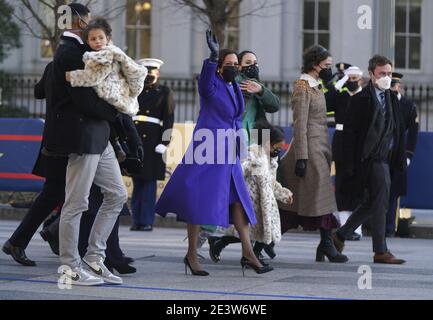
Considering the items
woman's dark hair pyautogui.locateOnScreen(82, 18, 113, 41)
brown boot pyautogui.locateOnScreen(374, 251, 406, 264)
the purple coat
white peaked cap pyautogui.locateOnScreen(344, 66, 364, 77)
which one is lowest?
brown boot pyautogui.locateOnScreen(374, 251, 406, 264)

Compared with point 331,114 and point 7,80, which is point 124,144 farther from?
point 7,80

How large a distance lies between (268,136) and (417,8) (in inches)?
703

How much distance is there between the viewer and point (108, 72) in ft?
27.3

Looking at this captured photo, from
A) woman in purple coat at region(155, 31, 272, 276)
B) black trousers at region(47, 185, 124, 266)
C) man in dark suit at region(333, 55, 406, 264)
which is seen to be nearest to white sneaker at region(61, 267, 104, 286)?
black trousers at region(47, 185, 124, 266)

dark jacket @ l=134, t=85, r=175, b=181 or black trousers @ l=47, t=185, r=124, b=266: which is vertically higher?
dark jacket @ l=134, t=85, r=175, b=181

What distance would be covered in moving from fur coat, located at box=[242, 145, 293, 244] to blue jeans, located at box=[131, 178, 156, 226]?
4.63m

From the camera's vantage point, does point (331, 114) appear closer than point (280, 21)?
Yes

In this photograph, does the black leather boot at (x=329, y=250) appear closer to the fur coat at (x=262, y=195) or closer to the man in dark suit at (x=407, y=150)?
the fur coat at (x=262, y=195)

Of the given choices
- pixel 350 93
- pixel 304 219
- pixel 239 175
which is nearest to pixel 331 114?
pixel 350 93

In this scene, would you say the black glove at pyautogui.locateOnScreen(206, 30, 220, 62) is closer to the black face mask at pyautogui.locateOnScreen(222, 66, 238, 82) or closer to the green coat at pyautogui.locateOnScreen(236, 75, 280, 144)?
the black face mask at pyautogui.locateOnScreen(222, 66, 238, 82)

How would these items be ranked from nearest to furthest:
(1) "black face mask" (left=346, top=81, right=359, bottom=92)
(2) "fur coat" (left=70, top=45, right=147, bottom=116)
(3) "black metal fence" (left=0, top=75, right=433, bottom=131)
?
1. (2) "fur coat" (left=70, top=45, right=147, bottom=116)
2. (1) "black face mask" (left=346, top=81, right=359, bottom=92)
3. (3) "black metal fence" (left=0, top=75, right=433, bottom=131)

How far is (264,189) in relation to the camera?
9.78m

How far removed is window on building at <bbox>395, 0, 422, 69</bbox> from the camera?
89.3ft

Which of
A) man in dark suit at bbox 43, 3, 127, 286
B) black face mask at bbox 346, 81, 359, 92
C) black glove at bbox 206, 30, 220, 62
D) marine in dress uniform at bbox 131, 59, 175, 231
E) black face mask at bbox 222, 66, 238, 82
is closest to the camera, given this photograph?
man in dark suit at bbox 43, 3, 127, 286
